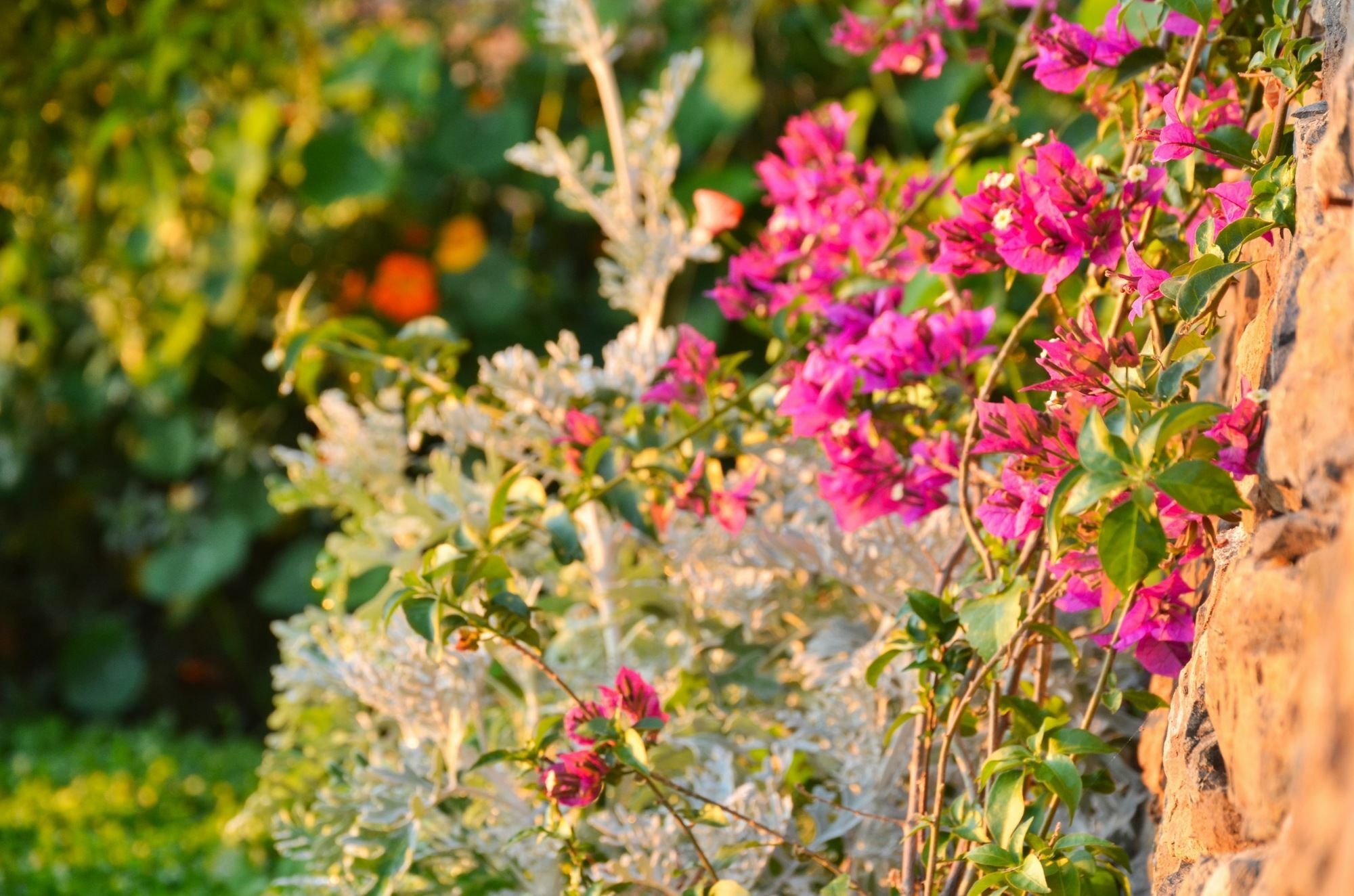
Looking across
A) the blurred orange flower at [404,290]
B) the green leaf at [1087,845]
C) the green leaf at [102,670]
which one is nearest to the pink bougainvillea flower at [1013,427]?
the green leaf at [1087,845]

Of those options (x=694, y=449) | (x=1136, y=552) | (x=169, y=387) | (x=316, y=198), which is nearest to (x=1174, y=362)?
(x=1136, y=552)

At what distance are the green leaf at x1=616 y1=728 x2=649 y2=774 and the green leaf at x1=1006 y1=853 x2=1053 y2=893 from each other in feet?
0.78

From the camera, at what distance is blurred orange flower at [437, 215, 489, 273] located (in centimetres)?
281

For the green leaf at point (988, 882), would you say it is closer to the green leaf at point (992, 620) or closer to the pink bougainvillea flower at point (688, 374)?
the green leaf at point (992, 620)

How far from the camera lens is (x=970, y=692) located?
0.79 m

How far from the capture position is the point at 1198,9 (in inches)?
30.5

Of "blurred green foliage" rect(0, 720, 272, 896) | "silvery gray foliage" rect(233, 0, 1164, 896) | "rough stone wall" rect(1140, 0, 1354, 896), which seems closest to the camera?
"rough stone wall" rect(1140, 0, 1354, 896)

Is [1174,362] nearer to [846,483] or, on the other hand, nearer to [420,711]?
[846,483]

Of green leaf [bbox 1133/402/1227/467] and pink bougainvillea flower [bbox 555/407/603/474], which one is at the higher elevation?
green leaf [bbox 1133/402/1227/467]

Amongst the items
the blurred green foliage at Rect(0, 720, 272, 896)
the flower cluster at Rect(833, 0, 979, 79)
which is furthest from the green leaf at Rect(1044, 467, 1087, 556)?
the blurred green foliage at Rect(0, 720, 272, 896)

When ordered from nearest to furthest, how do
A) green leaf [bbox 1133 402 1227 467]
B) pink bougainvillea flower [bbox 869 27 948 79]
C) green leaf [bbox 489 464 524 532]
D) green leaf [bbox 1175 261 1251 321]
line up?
1. green leaf [bbox 1133 402 1227 467]
2. green leaf [bbox 1175 261 1251 321]
3. green leaf [bbox 489 464 524 532]
4. pink bougainvillea flower [bbox 869 27 948 79]

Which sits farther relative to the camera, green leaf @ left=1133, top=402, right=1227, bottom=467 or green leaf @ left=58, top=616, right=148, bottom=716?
green leaf @ left=58, top=616, right=148, bottom=716

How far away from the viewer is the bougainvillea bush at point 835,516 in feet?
2.45

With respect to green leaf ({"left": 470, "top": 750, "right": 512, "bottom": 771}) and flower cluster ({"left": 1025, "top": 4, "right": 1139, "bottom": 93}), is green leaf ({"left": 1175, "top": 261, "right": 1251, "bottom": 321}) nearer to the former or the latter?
flower cluster ({"left": 1025, "top": 4, "right": 1139, "bottom": 93})
